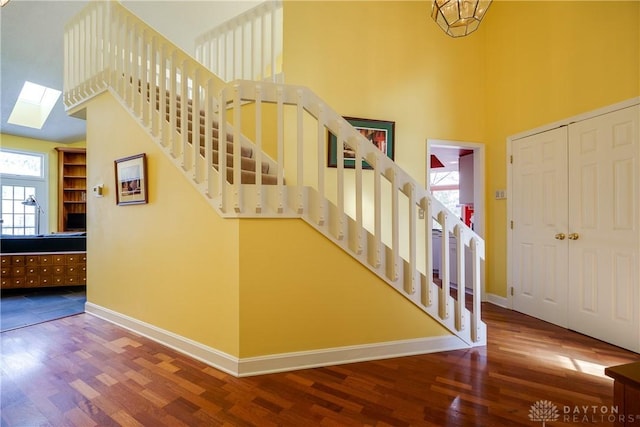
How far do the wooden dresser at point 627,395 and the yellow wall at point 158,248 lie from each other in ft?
5.93

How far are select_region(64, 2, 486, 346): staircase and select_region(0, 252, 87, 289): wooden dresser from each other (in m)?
2.53

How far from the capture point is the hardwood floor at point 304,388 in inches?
62.2

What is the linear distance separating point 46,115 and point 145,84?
5.36 m

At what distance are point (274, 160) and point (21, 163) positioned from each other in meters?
6.90

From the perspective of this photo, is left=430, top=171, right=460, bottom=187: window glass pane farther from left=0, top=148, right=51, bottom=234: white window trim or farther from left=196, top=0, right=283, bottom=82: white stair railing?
left=0, top=148, right=51, bottom=234: white window trim

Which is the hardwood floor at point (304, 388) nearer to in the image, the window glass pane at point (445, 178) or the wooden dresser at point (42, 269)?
the wooden dresser at point (42, 269)

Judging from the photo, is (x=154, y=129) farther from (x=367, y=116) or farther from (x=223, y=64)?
(x=367, y=116)

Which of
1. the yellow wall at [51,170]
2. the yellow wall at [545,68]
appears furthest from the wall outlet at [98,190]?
the yellow wall at [51,170]

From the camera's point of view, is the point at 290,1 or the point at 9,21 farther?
the point at 9,21

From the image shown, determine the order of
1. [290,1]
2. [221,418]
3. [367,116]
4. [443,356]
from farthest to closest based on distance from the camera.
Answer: [367,116] < [290,1] < [443,356] < [221,418]

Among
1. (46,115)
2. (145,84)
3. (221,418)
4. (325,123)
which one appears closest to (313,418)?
(221,418)

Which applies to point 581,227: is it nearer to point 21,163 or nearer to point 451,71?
point 451,71

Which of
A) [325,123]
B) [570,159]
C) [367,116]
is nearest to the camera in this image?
[325,123]

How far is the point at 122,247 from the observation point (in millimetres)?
2906
